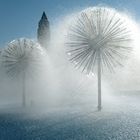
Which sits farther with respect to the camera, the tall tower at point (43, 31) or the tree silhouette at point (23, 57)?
the tall tower at point (43, 31)

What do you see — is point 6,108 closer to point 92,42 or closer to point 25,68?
point 25,68

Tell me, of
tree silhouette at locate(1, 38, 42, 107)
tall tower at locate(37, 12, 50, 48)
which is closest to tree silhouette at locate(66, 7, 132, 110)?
tree silhouette at locate(1, 38, 42, 107)

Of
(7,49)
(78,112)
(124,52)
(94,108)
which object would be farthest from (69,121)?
(7,49)

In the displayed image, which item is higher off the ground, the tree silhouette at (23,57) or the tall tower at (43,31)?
the tall tower at (43,31)

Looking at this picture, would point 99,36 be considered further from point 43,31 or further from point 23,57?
point 43,31

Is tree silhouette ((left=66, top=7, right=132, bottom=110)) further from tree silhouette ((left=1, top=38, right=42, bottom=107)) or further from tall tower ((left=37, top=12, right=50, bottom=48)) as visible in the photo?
Result: tall tower ((left=37, top=12, right=50, bottom=48))

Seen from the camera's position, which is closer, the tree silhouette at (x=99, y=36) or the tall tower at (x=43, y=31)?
the tree silhouette at (x=99, y=36)

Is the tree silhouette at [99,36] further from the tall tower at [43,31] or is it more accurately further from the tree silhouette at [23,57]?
the tall tower at [43,31]

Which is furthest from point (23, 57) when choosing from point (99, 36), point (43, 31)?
point (43, 31)

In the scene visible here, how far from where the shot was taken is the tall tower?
103 meters

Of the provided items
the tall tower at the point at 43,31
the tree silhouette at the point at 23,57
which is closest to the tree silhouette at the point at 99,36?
the tree silhouette at the point at 23,57

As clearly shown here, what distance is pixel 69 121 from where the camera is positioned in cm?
4156

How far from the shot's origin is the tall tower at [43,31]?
102744 mm

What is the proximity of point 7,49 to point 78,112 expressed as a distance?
69.8 feet
